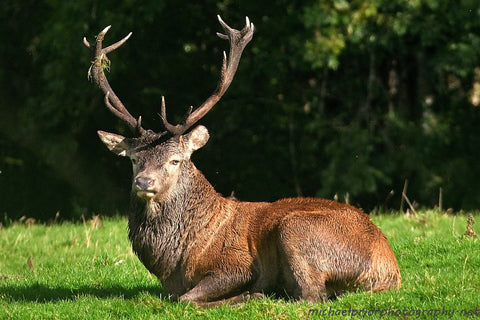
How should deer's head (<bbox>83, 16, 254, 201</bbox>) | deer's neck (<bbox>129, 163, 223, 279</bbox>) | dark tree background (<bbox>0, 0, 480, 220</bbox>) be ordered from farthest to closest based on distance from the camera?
1. dark tree background (<bbox>0, 0, 480, 220</bbox>)
2. deer's neck (<bbox>129, 163, 223, 279</bbox>)
3. deer's head (<bbox>83, 16, 254, 201</bbox>)

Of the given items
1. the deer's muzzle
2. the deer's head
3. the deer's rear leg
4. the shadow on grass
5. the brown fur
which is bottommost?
the shadow on grass

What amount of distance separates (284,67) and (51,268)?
7.50 meters

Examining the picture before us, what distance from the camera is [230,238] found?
7.65 m

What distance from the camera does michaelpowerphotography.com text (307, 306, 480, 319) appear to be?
655 centimetres

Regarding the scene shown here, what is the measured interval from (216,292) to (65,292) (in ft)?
5.13

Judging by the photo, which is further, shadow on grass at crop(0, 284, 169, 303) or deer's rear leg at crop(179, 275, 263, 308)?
shadow on grass at crop(0, 284, 169, 303)

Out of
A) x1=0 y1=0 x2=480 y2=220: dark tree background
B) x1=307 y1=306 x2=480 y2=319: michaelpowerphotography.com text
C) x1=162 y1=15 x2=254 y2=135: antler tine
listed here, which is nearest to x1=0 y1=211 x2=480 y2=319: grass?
x1=307 y1=306 x2=480 y2=319: michaelpowerphotography.com text

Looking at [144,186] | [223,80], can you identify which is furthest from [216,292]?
[223,80]

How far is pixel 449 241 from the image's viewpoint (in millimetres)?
8828

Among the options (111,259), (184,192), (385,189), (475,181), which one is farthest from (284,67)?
(184,192)

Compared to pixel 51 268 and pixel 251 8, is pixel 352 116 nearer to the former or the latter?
pixel 251 8

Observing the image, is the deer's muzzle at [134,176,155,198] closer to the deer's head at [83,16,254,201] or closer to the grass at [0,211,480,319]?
the deer's head at [83,16,254,201]

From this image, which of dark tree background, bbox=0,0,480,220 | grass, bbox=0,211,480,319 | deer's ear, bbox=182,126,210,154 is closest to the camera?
grass, bbox=0,211,480,319

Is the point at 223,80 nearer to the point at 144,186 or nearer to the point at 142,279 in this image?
the point at 144,186
